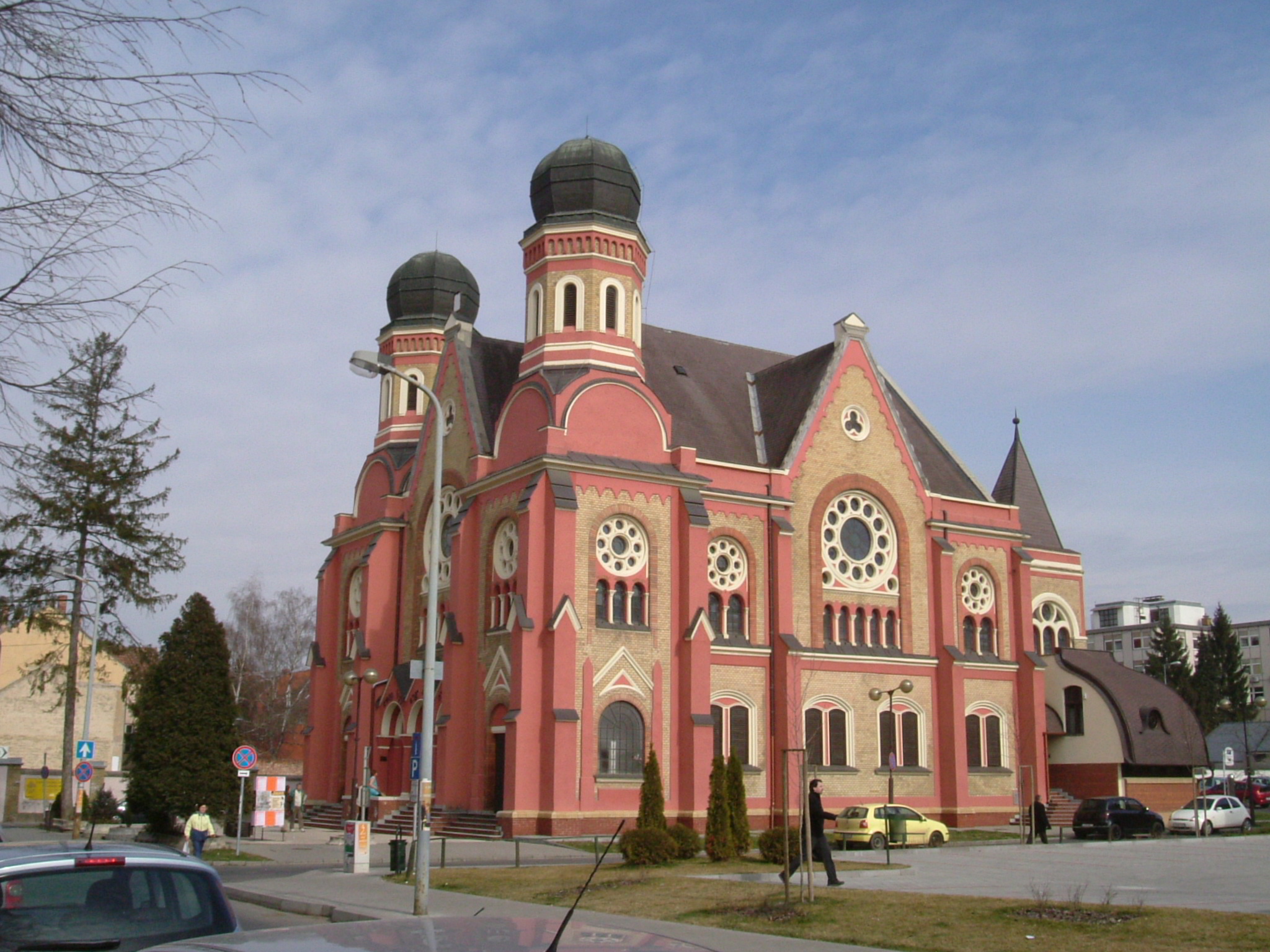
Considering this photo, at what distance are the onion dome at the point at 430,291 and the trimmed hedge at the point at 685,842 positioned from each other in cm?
2770

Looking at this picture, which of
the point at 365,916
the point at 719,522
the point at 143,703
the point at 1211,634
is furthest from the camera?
the point at 1211,634

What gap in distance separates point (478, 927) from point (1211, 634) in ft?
358

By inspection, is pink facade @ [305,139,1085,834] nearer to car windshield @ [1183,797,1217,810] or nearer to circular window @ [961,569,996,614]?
circular window @ [961,569,996,614]

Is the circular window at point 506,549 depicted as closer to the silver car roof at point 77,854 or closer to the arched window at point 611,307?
the arched window at point 611,307

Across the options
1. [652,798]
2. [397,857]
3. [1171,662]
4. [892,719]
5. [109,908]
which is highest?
[1171,662]

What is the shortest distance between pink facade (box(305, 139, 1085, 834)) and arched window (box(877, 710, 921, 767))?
105 mm

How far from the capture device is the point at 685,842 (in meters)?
26.1

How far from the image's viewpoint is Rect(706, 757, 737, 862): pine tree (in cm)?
2645

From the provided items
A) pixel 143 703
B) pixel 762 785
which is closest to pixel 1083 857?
pixel 762 785

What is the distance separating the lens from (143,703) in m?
32.7

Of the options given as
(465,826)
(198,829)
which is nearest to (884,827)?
(465,826)

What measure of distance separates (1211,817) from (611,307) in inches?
1038

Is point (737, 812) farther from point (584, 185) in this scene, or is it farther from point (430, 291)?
point (430, 291)

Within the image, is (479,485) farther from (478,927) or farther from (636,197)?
(478,927)
